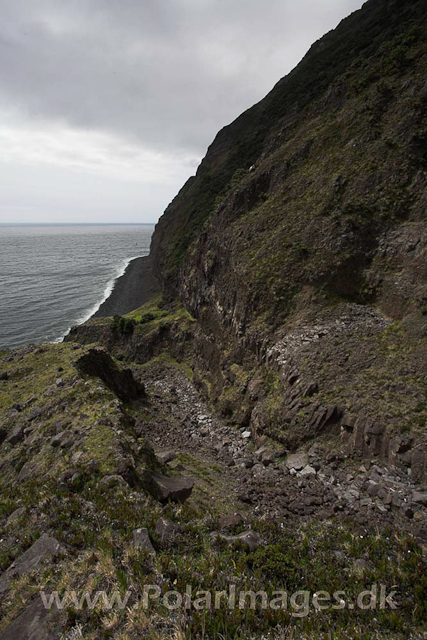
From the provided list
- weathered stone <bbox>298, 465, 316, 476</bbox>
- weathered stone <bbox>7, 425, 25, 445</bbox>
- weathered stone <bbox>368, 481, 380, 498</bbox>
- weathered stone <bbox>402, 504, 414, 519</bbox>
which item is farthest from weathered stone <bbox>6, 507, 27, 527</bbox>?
weathered stone <bbox>402, 504, 414, 519</bbox>

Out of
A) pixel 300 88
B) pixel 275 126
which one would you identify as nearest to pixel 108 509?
pixel 275 126

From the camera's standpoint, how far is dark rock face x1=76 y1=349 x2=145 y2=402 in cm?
2567

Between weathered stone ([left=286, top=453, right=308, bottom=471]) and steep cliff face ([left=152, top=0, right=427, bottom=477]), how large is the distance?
1068mm

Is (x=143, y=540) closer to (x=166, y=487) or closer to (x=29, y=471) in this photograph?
(x=166, y=487)

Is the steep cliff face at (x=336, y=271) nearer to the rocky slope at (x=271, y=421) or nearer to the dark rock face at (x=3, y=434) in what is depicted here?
the rocky slope at (x=271, y=421)

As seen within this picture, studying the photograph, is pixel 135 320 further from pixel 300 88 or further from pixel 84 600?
pixel 300 88

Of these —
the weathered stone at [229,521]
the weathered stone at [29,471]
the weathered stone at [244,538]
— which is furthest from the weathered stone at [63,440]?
the weathered stone at [244,538]

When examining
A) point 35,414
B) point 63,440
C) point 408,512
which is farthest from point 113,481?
point 35,414

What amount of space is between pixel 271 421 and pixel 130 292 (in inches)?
3085

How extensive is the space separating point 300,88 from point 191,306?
47.7 metres

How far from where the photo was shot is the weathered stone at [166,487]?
12.1 m

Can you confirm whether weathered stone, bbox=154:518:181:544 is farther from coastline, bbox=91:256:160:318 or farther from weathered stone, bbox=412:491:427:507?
coastline, bbox=91:256:160:318

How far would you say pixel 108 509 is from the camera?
9.35 metres

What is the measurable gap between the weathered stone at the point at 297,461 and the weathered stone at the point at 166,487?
229 inches
